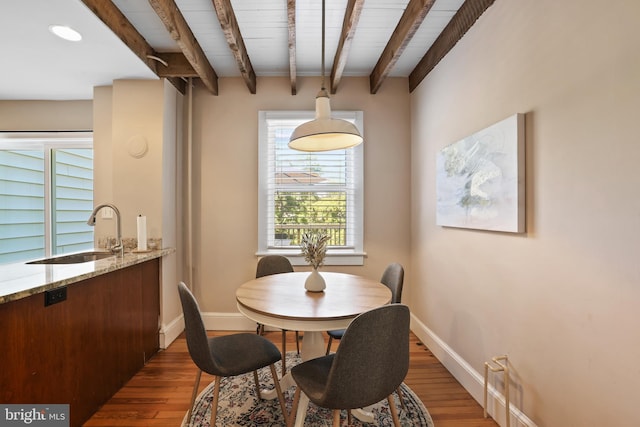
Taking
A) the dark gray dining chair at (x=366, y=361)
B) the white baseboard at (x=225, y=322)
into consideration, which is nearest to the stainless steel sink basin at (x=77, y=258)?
the white baseboard at (x=225, y=322)

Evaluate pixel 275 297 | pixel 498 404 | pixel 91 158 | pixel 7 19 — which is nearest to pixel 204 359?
pixel 275 297

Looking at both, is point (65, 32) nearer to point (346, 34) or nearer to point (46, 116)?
point (46, 116)

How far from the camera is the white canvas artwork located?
1.62 meters

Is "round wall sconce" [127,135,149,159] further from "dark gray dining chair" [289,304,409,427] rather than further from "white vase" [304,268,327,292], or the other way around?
"dark gray dining chair" [289,304,409,427]

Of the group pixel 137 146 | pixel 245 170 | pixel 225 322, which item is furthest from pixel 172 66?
pixel 225 322

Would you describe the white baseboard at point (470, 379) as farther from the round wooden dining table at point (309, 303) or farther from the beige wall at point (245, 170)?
the round wooden dining table at point (309, 303)

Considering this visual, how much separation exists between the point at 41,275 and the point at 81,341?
451 mm

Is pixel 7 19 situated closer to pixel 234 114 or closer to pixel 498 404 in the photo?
pixel 234 114

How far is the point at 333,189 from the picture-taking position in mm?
3244

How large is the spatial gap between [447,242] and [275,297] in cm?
147

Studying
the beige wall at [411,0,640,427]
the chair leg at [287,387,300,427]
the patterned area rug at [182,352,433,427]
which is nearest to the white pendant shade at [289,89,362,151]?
the beige wall at [411,0,640,427]

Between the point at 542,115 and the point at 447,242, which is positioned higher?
the point at 542,115

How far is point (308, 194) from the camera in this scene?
3.26 meters

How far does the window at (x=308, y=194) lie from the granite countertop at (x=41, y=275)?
4.50ft
